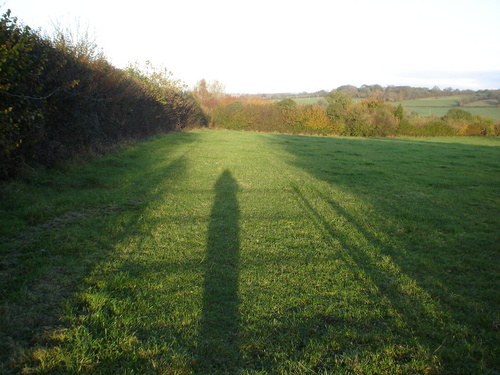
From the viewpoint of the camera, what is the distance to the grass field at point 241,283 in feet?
8.06

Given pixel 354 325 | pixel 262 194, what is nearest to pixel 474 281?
pixel 354 325

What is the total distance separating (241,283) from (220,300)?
40 centimetres

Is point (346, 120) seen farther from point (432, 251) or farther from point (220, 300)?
point (220, 300)

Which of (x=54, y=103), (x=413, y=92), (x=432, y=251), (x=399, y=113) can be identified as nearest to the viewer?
(x=432, y=251)

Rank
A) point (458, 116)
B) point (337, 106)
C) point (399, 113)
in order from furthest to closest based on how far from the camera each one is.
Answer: point (458, 116) → point (337, 106) → point (399, 113)

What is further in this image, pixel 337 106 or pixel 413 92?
pixel 413 92

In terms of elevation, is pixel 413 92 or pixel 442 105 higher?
pixel 413 92

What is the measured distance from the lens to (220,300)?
10.5ft

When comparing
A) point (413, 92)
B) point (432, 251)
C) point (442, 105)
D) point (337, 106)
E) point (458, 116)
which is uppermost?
point (413, 92)

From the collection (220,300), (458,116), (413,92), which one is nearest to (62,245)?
(220,300)

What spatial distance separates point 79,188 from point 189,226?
11.0 ft

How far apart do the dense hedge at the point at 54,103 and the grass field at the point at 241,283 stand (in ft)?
3.37

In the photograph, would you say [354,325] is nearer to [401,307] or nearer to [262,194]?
[401,307]

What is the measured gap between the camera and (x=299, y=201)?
23.7ft
